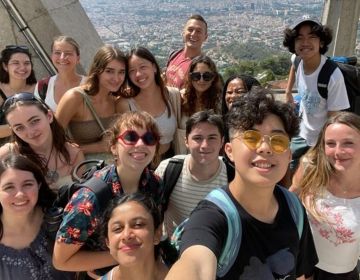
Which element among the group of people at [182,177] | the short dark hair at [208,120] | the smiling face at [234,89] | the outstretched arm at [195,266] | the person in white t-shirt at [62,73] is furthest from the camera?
the person in white t-shirt at [62,73]

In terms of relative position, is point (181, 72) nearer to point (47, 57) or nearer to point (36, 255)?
point (47, 57)

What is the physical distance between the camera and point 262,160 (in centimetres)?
166

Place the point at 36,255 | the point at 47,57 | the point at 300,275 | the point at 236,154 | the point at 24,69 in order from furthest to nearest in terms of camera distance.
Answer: the point at 47,57, the point at 24,69, the point at 36,255, the point at 300,275, the point at 236,154

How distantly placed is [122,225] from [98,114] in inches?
57.2

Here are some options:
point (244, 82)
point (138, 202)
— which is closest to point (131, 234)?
point (138, 202)

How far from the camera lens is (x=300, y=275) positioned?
6.26 ft

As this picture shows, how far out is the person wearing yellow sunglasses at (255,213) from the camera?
5.05ft

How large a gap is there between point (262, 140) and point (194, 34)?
2927mm

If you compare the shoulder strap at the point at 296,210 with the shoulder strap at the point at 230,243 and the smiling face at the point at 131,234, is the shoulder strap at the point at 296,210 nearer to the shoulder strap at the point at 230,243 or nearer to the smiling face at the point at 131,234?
the shoulder strap at the point at 230,243

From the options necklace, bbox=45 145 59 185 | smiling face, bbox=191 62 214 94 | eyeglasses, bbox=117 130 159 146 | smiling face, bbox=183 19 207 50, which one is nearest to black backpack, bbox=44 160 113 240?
eyeglasses, bbox=117 130 159 146

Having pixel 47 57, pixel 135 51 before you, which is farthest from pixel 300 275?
pixel 47 57

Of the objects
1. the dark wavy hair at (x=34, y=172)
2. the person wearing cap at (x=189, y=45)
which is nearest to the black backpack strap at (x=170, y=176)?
the dark wavy hair at (x=34, y=172)

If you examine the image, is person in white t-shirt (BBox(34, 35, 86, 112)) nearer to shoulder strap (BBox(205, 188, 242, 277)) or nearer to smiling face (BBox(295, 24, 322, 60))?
smiling face (BBox(295, 24, 322, 60))

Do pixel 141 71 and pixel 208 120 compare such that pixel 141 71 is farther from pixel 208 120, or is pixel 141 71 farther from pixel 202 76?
pixel 208 120
